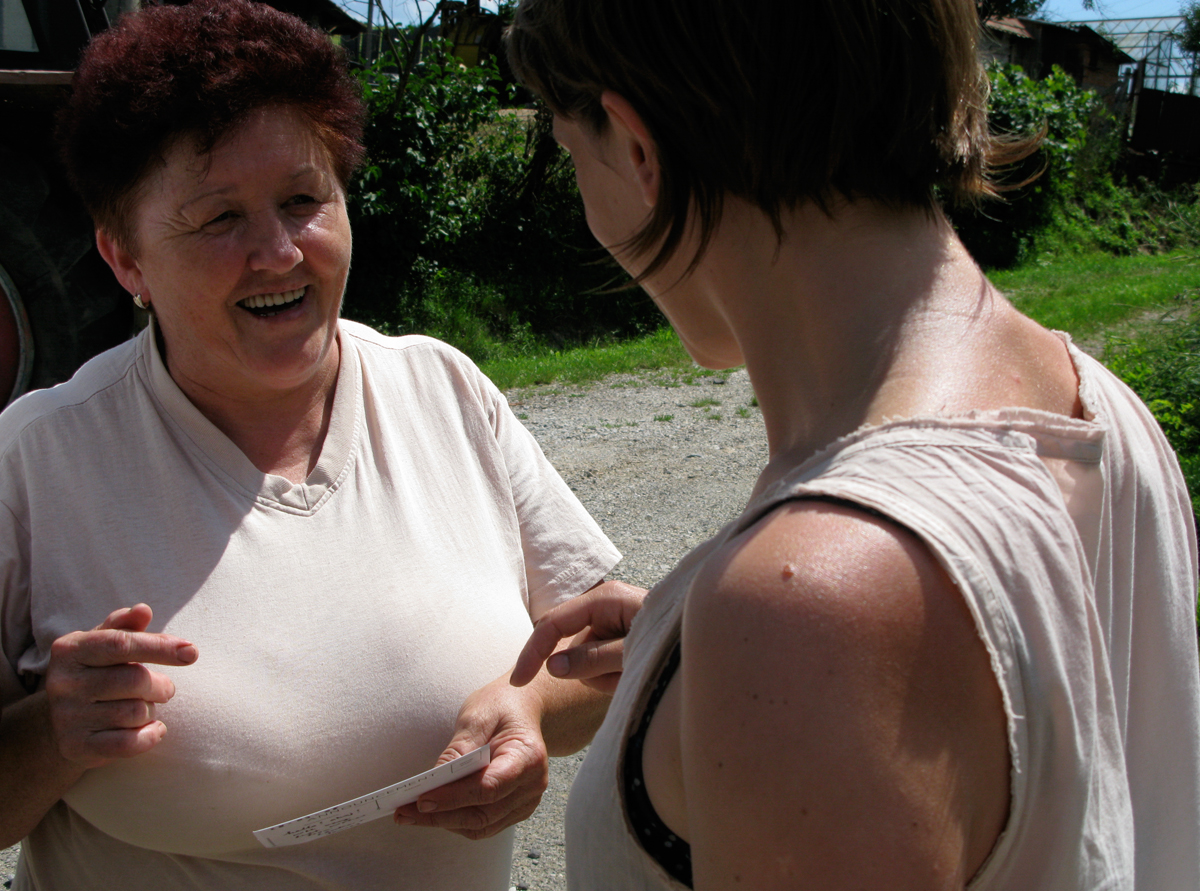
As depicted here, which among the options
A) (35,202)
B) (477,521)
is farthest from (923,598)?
(35,202)

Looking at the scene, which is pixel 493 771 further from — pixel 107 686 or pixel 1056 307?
pixel 1056 307

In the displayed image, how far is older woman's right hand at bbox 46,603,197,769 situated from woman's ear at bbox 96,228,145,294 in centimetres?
74

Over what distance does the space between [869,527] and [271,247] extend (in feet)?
4.66

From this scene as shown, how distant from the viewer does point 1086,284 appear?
40.2 feet

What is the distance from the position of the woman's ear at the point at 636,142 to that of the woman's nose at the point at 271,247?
3.18 feet

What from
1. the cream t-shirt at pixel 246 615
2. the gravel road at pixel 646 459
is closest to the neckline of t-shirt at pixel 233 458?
the cream t-shirt at pixel 246 615

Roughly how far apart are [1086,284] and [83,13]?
448 inches

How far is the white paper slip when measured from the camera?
1341 millimetres

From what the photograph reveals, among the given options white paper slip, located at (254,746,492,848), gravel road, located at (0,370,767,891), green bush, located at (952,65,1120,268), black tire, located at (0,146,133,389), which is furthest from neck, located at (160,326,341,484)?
green bush, located at (952,65,1120,268)

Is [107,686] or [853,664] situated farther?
[107,686]

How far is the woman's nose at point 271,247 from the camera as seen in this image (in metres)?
1.84

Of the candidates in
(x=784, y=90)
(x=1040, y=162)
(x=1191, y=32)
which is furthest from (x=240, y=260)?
(x=1191, y=32)

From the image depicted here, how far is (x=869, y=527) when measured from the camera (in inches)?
30.5

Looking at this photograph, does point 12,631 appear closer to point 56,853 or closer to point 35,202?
point 56,853
